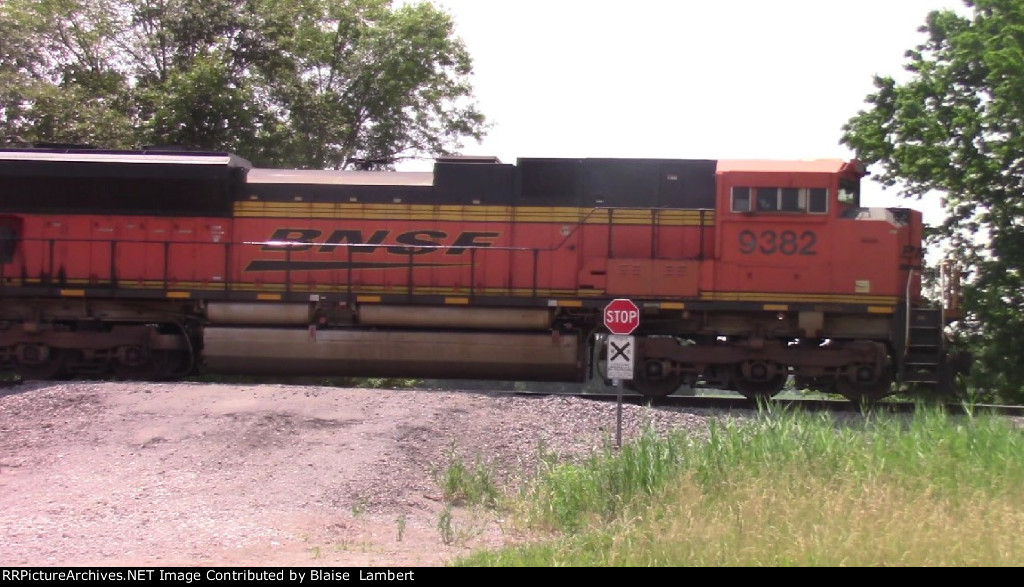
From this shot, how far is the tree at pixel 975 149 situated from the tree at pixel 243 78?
38.3ft

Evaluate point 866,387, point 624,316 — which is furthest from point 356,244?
point 866,387

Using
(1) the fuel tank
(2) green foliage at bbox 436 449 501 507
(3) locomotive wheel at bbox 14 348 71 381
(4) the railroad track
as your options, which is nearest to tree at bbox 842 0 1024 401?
(4) the railroad track

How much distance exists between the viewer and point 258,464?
414 inches

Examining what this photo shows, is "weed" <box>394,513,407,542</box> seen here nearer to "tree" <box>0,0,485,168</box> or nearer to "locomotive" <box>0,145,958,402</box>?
"locomotive" <box>0,145,958,402</box>

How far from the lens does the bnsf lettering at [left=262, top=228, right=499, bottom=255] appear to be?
15.6 meters

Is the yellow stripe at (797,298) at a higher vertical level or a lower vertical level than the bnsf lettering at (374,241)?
lower

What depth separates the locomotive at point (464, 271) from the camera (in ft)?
48.4

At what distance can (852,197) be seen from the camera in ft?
49.4

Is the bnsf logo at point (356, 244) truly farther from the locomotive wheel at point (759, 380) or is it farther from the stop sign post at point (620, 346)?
the locomotive wheel at point (759, 380)

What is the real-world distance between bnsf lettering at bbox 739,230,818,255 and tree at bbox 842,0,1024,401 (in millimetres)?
6779

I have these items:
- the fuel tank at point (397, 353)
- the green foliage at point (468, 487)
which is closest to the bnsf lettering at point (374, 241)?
the fuel tank at point (397, 353)

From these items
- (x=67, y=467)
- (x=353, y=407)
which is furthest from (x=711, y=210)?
(x=67, y=467)

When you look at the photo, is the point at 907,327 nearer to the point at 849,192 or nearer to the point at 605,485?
the point at 849,192

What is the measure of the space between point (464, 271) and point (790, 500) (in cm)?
848
